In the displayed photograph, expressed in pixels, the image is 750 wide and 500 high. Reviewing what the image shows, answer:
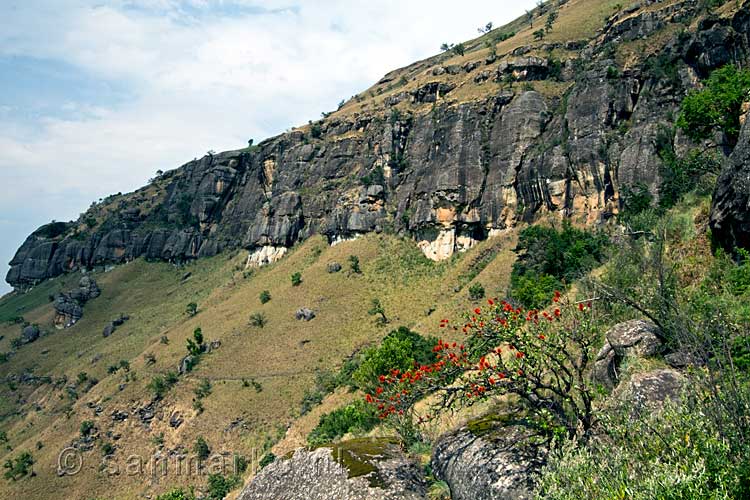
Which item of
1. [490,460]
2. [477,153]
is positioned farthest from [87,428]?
[490,460]

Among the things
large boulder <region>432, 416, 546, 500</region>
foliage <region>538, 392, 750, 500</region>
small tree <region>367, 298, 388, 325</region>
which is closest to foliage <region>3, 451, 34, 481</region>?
small tree <region>367, 298, 388, 325</region>

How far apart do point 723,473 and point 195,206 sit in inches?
5058

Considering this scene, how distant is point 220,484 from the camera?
41594 millimetres

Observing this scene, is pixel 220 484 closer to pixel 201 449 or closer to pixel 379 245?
pixel 201 449

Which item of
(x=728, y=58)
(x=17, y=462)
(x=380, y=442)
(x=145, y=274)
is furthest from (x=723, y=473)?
(x=145, y=274)

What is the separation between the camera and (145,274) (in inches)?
4589

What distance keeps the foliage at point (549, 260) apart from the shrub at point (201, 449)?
111ft

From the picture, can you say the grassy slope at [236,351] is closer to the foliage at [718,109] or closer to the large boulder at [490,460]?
the foliage at [718,109]

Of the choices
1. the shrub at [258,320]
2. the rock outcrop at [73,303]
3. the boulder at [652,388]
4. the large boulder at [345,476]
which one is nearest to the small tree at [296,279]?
the shrub at [258,320]

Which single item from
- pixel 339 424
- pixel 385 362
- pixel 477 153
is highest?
pixel 477 153

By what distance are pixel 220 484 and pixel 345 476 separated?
35.0 metres

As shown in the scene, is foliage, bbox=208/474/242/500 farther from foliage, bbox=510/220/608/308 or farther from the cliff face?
the cliff face

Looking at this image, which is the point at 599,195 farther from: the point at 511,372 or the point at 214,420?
the point at 511,372

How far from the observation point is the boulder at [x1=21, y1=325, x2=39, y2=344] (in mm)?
98125
